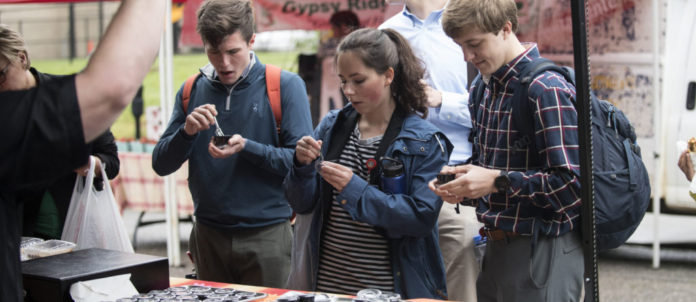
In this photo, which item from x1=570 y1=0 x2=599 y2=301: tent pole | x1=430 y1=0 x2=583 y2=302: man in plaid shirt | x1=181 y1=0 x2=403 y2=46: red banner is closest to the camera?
x1=570 y1=0 x2=599 y2=301: tent pole

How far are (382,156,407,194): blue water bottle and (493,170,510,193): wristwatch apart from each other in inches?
15.2

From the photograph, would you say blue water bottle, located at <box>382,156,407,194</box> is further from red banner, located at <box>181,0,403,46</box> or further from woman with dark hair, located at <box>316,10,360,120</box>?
woman with dark hair, located at <box>316,10,360,120</box>

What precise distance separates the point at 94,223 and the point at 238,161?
0.61 m

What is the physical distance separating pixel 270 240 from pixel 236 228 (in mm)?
148

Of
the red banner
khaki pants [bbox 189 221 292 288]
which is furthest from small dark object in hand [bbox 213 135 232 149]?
the red banner

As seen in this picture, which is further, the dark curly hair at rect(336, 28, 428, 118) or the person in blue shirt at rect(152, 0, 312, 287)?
the person in blue shirt at rect(152, 0, 312, 287)

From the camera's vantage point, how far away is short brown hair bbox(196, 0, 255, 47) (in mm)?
3135

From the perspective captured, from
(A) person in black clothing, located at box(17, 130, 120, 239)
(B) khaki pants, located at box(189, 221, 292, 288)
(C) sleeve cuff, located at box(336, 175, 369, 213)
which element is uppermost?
(C) sleeve cuff, located at box(336, 175, 369, 213)

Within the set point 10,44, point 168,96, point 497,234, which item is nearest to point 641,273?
point 168,96

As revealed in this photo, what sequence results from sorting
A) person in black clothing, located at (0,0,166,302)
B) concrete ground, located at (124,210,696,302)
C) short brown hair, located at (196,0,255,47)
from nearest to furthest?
1. person in black clothing, located at (0,0,166,302)
2. short brown hair, located at (196,0,255,47)
3. concrete ground, located at (124,210,696,302)

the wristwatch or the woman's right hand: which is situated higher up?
the woman's right hand

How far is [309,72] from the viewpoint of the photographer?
6645 millimetres

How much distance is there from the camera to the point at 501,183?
240cm

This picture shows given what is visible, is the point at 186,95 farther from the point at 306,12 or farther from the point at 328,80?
the point at 328,80
